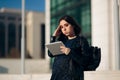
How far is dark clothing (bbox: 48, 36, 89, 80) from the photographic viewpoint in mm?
3648

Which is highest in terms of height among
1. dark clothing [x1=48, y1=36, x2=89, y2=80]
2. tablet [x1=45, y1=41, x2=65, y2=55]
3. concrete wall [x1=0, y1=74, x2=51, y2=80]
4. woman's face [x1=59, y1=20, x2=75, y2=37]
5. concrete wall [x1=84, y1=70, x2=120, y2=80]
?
woman's face [x1=59, y1=20, x2=75, y2=37]

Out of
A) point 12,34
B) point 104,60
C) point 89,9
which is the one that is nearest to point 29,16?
point 12,34

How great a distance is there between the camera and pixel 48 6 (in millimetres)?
51969

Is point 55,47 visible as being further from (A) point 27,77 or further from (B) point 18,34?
(B) point 18,34

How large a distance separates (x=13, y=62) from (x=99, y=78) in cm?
4456

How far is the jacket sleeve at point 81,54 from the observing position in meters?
3.63

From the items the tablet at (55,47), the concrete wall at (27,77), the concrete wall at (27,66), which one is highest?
the tablet at (55,47)

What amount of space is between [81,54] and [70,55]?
111mm

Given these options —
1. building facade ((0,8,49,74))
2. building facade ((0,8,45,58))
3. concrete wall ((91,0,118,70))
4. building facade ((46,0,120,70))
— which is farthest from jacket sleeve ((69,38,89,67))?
building facade ((0,8,45,58))

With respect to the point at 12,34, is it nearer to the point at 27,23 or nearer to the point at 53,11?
the point at 27,23

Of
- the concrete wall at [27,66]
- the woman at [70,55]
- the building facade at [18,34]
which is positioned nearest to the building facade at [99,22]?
the concrete wall at [27,66]

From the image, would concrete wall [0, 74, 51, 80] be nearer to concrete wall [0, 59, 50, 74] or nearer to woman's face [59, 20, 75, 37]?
woman's face [59, 20, 75, 37]

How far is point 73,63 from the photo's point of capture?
3.70 m

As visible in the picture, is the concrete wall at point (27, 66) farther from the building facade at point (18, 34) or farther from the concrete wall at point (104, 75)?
the concrete wall at point (104, 75)
